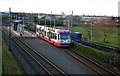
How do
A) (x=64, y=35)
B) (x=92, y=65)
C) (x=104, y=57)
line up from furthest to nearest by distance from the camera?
(x=64, y=35) < (x=104, y=57) < (x=92, y=65)

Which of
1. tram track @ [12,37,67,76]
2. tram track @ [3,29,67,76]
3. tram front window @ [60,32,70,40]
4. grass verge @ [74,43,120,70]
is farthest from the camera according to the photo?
tram front window @ [60,32,70,40]

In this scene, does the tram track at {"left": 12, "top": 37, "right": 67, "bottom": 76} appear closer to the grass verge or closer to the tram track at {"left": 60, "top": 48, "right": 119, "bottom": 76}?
the tram track at {"left": 60, "top": 48, "right": 119, "bottom": 76}

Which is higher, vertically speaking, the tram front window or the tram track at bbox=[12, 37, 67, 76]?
the tram front window

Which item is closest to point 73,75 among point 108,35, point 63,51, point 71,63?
point 71,63

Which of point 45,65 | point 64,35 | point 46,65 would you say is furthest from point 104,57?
point 64,35

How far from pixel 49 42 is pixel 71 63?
1848 cm

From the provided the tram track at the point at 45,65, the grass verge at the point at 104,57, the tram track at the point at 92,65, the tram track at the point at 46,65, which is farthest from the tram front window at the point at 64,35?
the tram track at the point at 45,65

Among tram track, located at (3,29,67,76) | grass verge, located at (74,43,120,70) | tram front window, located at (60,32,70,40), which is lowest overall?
tram track, located at (3,29,67,76)

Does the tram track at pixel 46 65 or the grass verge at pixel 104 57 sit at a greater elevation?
the grass verge at pixel 104 57

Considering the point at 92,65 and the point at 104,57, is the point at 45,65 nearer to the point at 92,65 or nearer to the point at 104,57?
the point at 92,65

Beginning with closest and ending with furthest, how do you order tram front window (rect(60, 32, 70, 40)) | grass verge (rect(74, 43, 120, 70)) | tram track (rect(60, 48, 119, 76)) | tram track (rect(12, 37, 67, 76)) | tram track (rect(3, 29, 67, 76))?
tram track (rect(60, 48, 119, 76))
tram track (rect(3, 29, 67, 76))
tram track (rect(12, 37, 67, 76))
grass verge (rect(74, 43, 120, 70))
tram front window (rect(60, 32, 70, 40))

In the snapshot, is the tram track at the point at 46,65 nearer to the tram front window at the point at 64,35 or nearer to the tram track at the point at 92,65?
the tram track at the point at 92,65

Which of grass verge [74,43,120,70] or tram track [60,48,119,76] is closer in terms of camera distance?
tram track [60,48,119,76]

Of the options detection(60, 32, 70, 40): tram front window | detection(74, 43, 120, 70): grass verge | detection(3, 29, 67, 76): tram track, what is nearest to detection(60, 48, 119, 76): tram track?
detection(74, 43, 120, 70): grass verge
